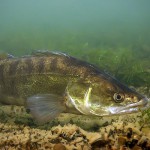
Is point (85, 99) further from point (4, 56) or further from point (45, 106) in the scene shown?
point (4, 56)

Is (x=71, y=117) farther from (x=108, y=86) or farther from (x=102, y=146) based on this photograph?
(x=102, y=146)

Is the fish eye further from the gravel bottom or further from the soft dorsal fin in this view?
the soft dorsal fin

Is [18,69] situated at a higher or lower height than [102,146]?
higher

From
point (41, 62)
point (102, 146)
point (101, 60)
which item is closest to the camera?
point (102, 146)

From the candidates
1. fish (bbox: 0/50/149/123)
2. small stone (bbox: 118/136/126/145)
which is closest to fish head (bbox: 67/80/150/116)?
fish (bbox: 0/50/149/123)

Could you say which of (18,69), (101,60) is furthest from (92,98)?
(101,60)

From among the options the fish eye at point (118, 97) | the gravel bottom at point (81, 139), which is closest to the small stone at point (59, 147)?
the gravel bottom at point (81, 139)

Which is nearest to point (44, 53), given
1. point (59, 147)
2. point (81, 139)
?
point (81, 139)
